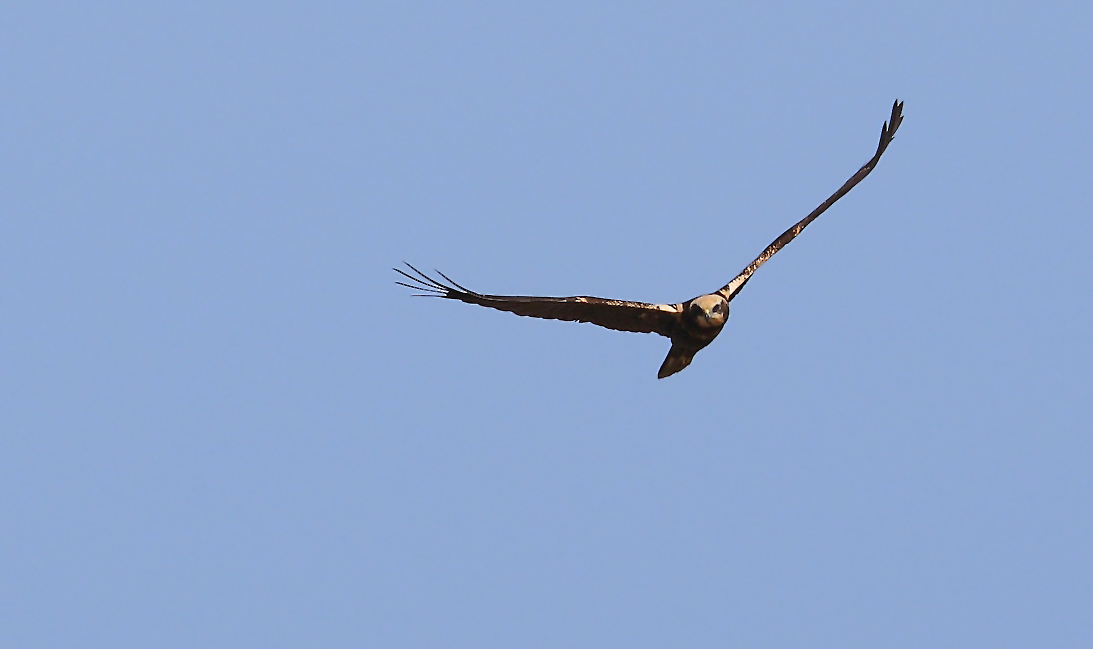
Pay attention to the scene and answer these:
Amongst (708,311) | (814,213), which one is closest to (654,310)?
(708,311)

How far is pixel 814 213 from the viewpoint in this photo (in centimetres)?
1872

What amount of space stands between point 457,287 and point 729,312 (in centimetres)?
314

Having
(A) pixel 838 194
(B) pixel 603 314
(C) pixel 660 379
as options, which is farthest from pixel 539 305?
(A) pixel 838 194

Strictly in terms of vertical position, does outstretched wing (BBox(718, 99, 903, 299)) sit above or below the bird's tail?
above

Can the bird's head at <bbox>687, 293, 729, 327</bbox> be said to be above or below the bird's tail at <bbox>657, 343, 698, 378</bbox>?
above

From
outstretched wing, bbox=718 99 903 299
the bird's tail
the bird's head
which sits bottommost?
the bird's tail

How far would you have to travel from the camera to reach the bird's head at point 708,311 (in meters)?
17.1

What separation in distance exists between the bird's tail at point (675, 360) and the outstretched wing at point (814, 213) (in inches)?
31.0

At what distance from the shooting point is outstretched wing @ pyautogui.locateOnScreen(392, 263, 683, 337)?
1644 cm

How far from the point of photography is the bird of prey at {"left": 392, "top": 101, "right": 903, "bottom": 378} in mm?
16547

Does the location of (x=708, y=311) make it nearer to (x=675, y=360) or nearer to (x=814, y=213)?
(x=675, y=360)

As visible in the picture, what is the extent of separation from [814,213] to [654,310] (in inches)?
110

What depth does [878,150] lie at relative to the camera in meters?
19.8

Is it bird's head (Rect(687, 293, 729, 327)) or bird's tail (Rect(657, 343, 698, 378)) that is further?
bird's tail (Rect(657, 343, 698, 378))
